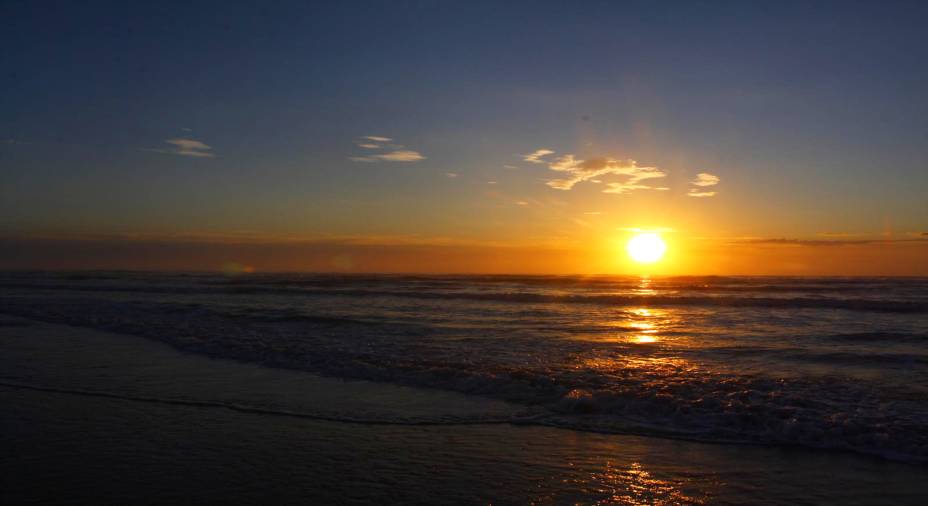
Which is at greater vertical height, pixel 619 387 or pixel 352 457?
pixel 619 387

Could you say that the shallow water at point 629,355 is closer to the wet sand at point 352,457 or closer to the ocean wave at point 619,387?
the ocean wave at point 619,387

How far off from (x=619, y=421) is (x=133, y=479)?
6054 mm

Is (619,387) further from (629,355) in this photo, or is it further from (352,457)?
(352,457)

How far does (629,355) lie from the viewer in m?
14.6

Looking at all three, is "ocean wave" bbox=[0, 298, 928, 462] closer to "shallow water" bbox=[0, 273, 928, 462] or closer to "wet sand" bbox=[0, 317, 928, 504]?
"shallow water" bbox=[0, 273, 928, 462]

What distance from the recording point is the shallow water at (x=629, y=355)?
343 inches

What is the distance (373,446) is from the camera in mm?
7254

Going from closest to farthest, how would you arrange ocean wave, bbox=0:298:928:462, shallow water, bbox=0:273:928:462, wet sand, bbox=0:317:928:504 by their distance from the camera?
wet sand, bbox=0:317:928:504
ocean wave, bbox=0:298:928:462
shallow water, bbox=0:273:928:462

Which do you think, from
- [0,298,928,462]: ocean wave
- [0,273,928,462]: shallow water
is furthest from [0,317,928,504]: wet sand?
[0,273,928,462]: shallow water

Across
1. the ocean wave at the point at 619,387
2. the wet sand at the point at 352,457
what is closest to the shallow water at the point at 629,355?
the ocean wave at the point at 619,387

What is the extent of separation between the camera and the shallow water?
8719 millimetres

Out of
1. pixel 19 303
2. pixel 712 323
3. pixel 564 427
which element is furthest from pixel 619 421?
pixel 19 303

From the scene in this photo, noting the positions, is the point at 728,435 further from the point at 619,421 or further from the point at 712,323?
the point at 712,323

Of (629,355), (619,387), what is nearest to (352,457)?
(619,387)
